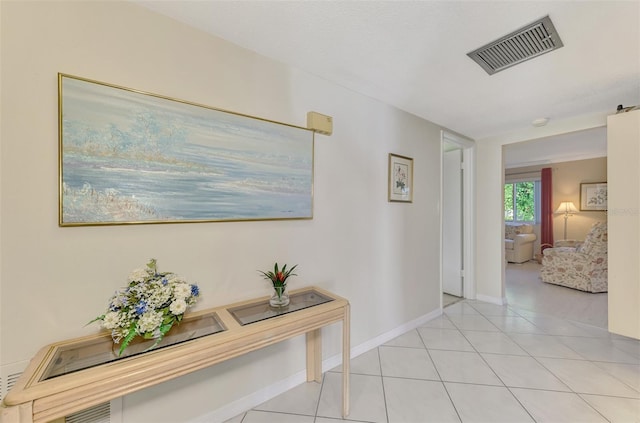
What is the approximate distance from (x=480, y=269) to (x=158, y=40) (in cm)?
421

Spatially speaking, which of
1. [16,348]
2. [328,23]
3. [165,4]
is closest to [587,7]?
[328,23]

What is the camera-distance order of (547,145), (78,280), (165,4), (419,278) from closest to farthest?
(78,280) < (165,4) < (419,278) < (547,145)

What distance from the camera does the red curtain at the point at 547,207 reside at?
19.9ft

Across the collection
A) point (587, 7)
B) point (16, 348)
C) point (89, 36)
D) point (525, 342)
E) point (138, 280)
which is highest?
point (587, 7)

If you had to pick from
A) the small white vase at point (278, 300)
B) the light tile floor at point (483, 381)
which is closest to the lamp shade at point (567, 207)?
the light tile floor at point (483, 381)

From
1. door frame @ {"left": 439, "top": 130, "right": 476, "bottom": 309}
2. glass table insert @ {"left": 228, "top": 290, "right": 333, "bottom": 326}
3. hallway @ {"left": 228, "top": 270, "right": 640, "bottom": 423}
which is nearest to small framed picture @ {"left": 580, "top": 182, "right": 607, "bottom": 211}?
hallway @ {"left": 228, "top": 270, "right": 640, "bottom": 423}

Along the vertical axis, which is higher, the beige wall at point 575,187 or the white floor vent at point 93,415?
the beige wall at point 575,187

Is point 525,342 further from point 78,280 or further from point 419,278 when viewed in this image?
point 78,280

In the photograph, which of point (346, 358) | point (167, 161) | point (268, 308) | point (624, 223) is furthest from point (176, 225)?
point (624, 223)

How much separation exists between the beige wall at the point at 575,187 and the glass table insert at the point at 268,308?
6955 mm

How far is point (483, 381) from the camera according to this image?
6.18ft

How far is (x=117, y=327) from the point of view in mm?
1054

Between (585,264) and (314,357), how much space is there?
15.1ft

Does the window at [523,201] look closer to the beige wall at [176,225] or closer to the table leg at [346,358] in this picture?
the beige wall at [176,225]
